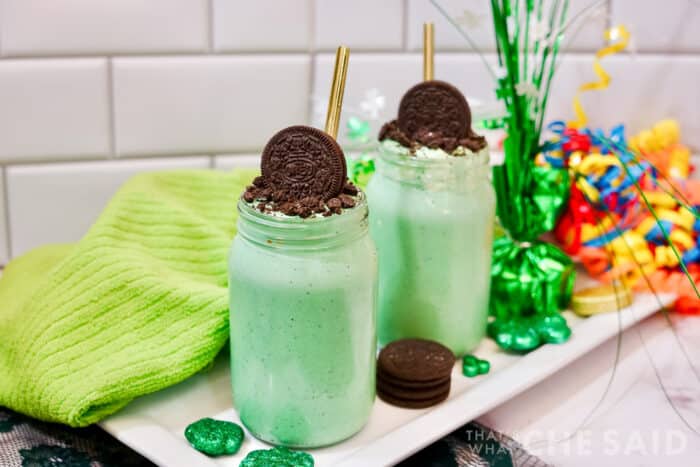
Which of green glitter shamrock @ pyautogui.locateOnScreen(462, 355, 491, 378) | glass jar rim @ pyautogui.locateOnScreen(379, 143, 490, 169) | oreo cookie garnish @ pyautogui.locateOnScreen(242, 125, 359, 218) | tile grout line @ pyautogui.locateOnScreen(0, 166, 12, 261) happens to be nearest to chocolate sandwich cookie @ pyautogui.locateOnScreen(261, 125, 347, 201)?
oreo cookie garnish @ pyautogui.locateOnScreen(242, 125, 359, 218)

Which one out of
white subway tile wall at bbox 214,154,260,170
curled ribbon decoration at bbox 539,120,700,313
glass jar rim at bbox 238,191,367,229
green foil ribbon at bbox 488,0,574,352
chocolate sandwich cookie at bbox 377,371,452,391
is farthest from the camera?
white subway tile wall at bbox 214,154,260,170

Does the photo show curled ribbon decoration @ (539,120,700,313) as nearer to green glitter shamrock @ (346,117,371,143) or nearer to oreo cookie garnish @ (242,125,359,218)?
green glitter shamrock @ (346,117,371,143)

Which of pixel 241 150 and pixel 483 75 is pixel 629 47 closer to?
pixel 483 75

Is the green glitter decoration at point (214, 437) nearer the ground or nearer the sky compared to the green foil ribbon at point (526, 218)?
nearer the ground

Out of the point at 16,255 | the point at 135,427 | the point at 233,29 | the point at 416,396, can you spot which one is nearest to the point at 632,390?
the point at 416,396

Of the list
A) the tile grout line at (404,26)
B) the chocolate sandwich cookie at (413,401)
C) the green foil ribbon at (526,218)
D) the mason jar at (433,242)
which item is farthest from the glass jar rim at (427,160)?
the tile grout line at (404,26)

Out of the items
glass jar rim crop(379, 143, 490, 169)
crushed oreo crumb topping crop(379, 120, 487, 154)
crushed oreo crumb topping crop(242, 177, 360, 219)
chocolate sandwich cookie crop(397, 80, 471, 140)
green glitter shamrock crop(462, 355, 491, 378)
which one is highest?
chocolate sandwich cookie crop(397, 80, 471, 140)

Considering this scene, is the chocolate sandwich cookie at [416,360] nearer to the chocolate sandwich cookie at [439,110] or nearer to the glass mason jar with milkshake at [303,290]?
the glass mason jar with milkshake at [303,290]

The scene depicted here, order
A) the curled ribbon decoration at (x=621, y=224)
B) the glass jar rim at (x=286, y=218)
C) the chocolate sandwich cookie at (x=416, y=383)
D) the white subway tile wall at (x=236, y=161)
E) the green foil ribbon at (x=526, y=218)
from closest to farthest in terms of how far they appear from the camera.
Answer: the glass jar rim at (x=286, y=218) < the chocolate sandwich cookie at (x=416, y=383) < the green foil ribbon at (x=526, y=218) < the curled ribbon decoration at (x=621, y=224) < the white subway tile wall at (x=236, y=161)
